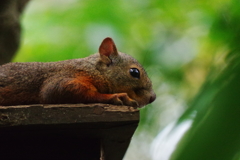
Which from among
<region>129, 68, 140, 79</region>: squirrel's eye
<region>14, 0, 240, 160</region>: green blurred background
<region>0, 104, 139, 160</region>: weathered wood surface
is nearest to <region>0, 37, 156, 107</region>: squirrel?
<region>129, 68, 140, 79</region>: squirrel's eye

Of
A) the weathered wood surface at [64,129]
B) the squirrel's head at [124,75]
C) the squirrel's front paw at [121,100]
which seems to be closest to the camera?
the weathered wood surface at [64,129]

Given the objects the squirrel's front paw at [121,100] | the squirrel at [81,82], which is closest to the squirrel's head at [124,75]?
the squirrel at [81,82]

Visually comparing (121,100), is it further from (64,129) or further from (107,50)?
(107,50)

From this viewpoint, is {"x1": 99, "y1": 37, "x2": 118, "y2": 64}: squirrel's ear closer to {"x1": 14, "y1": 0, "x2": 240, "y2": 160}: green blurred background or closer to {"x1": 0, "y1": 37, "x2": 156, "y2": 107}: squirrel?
{"x1": 0, "y1": 37, "x2": 156, "y2": 107}: squirrel

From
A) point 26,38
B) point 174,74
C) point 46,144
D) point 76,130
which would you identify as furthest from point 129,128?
point 26,38

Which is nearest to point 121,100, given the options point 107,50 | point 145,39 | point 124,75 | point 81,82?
point 81,82

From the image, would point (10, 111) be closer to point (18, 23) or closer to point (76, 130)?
point (76, 130)

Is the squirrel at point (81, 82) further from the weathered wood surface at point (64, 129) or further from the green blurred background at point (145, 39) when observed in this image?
the green blurred background at point (145, 39)

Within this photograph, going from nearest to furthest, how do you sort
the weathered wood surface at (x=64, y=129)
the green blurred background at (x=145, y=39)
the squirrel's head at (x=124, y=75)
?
the weathered wood surface at (x=64, y=129), the squirrel's head at (x=124, y=75), the green blurred background at (x=145, y=39)
